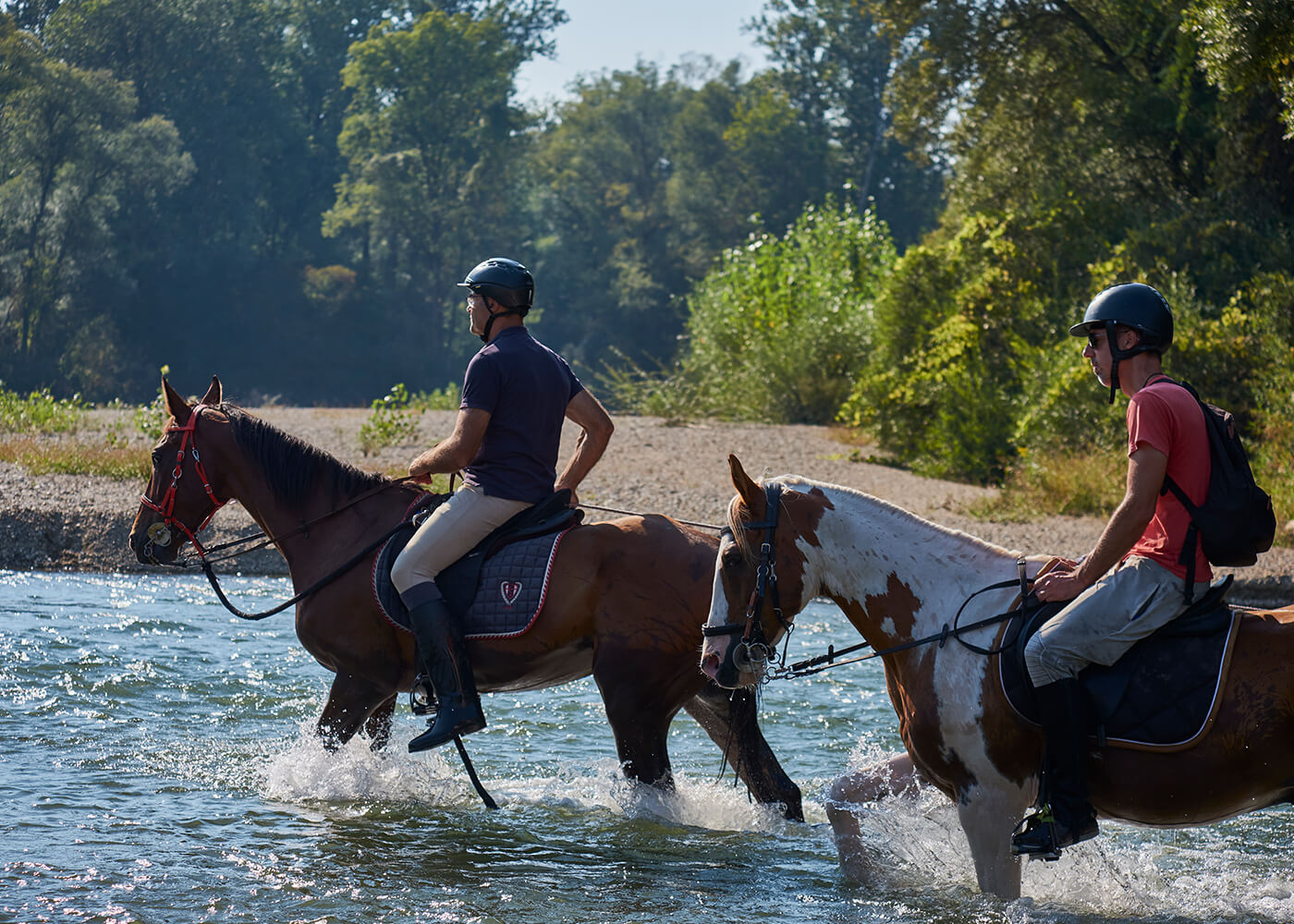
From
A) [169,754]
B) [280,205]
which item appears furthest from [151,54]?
[169,754]

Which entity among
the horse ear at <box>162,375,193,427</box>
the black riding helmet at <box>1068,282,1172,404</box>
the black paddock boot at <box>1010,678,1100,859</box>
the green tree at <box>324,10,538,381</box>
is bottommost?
the black paddock boot at <box>1010,678,1100,859</box>

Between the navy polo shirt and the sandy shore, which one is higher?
the navy polo shirt

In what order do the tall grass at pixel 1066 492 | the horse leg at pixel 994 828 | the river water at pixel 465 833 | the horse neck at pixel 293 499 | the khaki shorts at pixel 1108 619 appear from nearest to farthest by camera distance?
the khaki shorts at pixel 1108 619, the horse leg at pixel 994 828, the river water at pixel 465 833, the horse neck at pixel 293 499, the tall grass at pixel 1066 492

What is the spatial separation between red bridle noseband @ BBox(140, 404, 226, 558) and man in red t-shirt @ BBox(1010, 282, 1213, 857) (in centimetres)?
A: 415

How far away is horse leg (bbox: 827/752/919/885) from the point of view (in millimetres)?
4969

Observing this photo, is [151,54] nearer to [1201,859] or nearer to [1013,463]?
[1013,463]

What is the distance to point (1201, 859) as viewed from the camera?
630 cm

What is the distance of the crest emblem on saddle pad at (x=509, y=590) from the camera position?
19.4ft

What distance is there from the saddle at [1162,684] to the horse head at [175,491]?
13.6 ft

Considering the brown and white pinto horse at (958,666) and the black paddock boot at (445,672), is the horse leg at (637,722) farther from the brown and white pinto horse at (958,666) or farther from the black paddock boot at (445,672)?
the brown and white pinto horse at (958,666)

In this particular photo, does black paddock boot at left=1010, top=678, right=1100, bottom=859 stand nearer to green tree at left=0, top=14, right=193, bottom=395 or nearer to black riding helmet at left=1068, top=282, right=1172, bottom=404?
black riding helmet at left=1068, top=282, right=1172, bottom=404

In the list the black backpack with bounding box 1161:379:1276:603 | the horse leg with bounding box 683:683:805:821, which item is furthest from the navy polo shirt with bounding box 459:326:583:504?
the black backpack with bounding box 1161:379:1276:603

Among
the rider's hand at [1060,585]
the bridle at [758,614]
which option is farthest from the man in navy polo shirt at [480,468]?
the rider's hand at [1060,585]

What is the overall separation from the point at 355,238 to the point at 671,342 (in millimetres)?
16147
